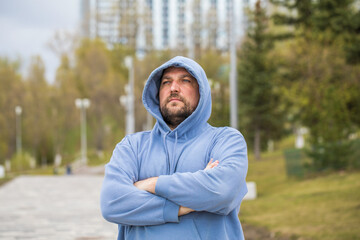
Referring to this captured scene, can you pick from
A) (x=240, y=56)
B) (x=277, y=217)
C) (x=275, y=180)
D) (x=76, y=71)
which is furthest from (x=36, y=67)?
(x=277, y=217)

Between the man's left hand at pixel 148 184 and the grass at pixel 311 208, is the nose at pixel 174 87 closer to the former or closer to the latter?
the man's left hand at pixel 148 184

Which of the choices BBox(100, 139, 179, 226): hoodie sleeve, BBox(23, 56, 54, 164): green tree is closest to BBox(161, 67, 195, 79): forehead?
BBox(100, 139, 179, 226): hoodie sleeve

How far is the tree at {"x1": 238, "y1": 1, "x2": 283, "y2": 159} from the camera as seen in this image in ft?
116

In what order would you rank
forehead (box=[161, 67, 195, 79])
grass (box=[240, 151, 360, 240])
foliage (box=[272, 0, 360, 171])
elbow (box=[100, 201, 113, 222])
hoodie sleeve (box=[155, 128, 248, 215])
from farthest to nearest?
foliage (box=[272, 0, 360, 171]), grass (box=[240, 151, 360, 240]), forehead (box=[161, 67, 195, 79]), elbow (box=[100, 201, 113, 222]), hoodie sleeve (box=[155, 128, 248, 215])

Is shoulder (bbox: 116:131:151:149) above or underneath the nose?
underneath

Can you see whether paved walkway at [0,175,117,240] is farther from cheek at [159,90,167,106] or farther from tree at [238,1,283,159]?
tree at [238,1,283,159]

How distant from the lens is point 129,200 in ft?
9.97

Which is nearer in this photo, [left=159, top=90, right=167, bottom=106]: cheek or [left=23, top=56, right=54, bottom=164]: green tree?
[left=159, top=90, right=167, bottom=106]: cheek

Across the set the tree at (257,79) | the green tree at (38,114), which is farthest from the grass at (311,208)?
the green tree at (38,114)

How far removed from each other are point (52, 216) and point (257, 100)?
83.8 feet

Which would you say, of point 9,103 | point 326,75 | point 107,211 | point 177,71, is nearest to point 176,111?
point 177,71

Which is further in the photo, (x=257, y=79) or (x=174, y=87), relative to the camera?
(x=257, y=79)

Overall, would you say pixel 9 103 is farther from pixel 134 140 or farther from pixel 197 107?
pixel 197 107

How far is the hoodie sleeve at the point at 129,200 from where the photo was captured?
2963 mm
